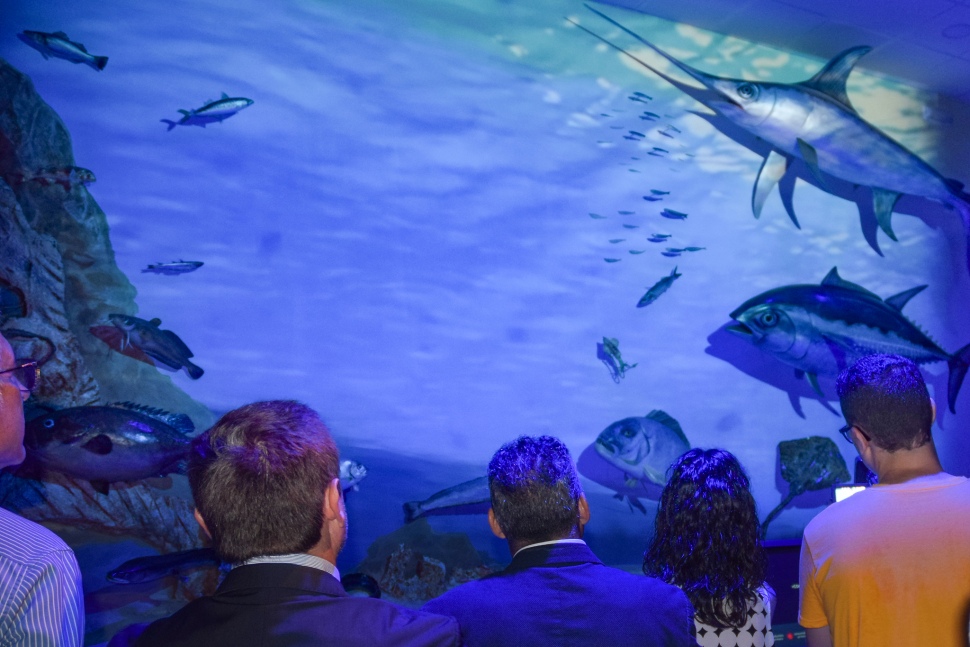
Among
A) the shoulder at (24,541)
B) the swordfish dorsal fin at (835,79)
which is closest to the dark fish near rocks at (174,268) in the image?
the shoulder at (24,541)

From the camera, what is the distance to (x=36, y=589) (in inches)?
48.6

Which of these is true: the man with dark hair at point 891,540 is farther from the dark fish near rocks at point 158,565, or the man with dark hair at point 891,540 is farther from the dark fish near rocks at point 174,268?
the dark fish near rocks at point 174,268

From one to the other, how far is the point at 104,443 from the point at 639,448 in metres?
2.71

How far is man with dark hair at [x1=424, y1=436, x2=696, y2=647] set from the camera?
146cm

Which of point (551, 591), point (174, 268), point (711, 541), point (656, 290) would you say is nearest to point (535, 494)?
point (551, 591)

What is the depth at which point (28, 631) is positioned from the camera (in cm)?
120

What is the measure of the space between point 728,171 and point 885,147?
1018 mm

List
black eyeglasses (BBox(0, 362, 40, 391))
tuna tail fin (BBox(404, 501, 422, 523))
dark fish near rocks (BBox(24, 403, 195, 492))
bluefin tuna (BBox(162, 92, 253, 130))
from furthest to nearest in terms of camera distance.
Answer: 1. tuna tail fin (BBox(404, 501, 422, 523))
2. bluefin tuna (BBox(162, 92, 253, 130))
3. dark fish near rocks (BBox(24, 403, 195, 492))
4. black eyeglasses (BBox(0, 362, 40, 391))

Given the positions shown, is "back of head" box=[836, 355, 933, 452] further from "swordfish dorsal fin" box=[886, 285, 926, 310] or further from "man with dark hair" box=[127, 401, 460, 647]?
"swordfish dorsal fin" box=[886, 285, 926, 310]

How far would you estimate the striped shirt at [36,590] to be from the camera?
47.3 inches

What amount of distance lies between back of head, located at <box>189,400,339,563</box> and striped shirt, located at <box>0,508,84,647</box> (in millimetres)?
319

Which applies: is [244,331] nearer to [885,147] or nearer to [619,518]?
[619,518]

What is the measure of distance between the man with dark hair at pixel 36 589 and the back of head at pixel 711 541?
4.40 feet

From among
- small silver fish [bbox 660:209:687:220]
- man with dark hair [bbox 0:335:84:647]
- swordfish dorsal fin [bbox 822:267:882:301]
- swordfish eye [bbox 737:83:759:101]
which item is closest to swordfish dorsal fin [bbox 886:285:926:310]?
swordfish dorsal fin [bbox 822:267:882:301]
